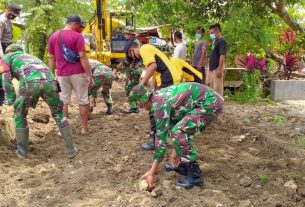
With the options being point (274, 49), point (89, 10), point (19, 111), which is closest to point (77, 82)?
point (19, 111)

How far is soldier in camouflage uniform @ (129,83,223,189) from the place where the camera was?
11.8 feet

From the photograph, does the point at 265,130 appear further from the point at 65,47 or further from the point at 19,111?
the point at 19,111

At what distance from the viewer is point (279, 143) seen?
554cm

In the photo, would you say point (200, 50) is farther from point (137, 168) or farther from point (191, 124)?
point (191, 124)

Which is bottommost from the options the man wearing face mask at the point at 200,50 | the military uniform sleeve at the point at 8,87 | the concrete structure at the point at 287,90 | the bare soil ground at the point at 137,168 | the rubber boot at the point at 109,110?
the bare soil ground at the point at 137,168

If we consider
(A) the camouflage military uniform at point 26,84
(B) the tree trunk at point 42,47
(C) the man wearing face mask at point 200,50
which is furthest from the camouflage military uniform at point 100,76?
(B) the tree trunk at point 42,47

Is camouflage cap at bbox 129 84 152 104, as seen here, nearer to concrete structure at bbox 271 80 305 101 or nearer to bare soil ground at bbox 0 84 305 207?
bare soil ground at bbox 0 84 305 207

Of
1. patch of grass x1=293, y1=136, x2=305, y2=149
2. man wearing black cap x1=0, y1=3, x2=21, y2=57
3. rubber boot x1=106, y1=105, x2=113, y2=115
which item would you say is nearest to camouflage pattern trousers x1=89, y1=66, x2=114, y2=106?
rubber boot x1=106, y1=105, x2=113, y2=115

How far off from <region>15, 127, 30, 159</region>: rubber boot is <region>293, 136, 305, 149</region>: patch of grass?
11.5 ft

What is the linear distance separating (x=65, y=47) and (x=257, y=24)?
3.29 metres

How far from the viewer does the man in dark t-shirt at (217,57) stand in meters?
7.52

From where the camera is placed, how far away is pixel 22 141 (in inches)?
194

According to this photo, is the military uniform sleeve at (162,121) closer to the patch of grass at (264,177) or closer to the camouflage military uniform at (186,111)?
the camouflage military uniform at (186,111)

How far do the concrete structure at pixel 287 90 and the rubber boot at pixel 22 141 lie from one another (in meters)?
5.78
